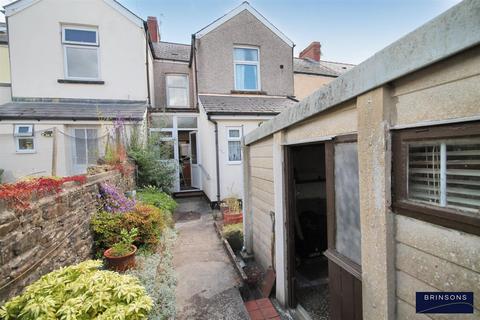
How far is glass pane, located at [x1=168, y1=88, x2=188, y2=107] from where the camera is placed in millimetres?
12724

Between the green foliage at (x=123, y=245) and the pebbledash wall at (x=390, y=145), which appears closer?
the pebbledash wall at (x=390, y=145)

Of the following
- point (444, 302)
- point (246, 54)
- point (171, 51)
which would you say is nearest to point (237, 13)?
point (246, 54)

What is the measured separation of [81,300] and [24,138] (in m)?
8.47

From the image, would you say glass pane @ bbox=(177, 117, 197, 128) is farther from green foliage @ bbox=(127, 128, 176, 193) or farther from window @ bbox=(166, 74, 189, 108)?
window @ bbox=(166, 74, 189, 108)

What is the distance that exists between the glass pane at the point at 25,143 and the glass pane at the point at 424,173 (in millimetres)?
10144

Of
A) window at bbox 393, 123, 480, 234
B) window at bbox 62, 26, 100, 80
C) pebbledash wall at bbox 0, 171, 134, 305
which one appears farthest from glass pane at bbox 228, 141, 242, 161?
window at bbox 393, 123, 480, 234

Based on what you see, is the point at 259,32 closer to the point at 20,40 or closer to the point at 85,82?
the point at 85,82

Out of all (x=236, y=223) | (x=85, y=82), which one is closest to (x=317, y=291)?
(x=236, y=223)

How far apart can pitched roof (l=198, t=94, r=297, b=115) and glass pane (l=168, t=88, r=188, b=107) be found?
3083mm

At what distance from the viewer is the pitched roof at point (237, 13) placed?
10.1m

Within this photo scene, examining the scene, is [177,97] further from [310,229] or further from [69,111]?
[310,229]

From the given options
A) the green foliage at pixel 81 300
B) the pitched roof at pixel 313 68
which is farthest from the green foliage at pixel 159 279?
the pitched roof at pixel 313 68

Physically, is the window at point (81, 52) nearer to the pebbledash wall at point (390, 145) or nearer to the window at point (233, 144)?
the window at point (233, 144)

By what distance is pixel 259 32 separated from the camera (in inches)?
429
